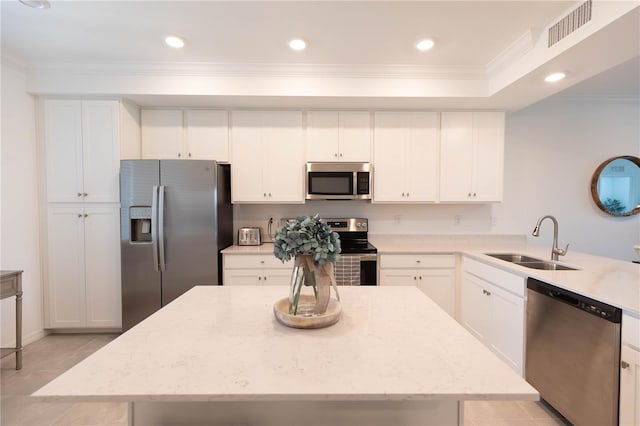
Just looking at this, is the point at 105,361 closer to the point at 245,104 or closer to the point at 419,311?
the point at 419,311

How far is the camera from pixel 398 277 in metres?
2.96

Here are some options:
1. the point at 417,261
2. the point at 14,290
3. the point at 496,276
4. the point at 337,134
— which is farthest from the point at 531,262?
the point at 14,290

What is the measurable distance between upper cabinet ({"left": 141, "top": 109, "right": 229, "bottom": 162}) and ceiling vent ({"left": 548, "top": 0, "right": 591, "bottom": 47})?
2.78 m

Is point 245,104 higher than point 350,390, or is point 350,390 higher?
point 245,104

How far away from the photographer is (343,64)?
2.68 m

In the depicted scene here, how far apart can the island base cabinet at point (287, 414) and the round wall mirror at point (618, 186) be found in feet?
12.8

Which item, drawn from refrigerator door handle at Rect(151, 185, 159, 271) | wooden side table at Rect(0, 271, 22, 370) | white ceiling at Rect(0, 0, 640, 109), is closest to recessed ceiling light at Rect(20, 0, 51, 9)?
white ceiling at Rect(0, 0, 640, 109)

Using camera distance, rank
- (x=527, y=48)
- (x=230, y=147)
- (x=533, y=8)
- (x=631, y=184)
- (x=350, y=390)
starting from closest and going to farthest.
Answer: (x=350, y=390), (x=533, y=8), (x=527, y=48), (x=230, y=147), (x=631, y=184)

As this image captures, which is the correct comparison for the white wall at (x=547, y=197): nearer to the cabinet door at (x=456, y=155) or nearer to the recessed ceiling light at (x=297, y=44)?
the cabinet door at (x=456, y=155)

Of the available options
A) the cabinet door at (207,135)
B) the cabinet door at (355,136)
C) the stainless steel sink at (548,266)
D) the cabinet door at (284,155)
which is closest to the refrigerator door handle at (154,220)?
the cabinet door at (207,135)

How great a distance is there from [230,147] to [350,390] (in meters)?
2.82

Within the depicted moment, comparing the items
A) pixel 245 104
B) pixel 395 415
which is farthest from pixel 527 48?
pixel 395 415

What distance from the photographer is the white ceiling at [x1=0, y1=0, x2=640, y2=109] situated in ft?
6.32

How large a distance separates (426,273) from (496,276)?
2.21ft
